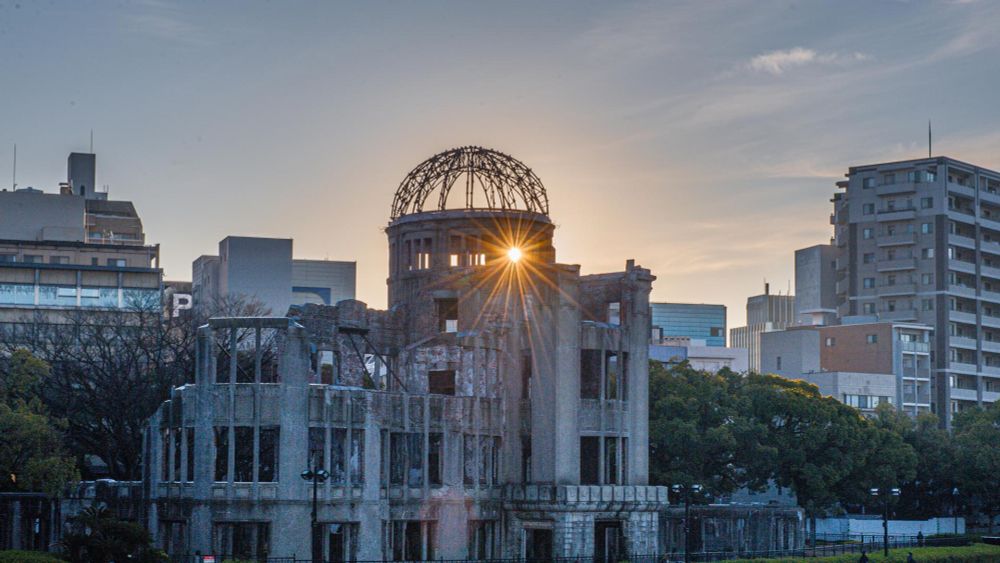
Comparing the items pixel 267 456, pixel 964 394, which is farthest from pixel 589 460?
pixel 964 394

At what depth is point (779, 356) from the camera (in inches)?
6097

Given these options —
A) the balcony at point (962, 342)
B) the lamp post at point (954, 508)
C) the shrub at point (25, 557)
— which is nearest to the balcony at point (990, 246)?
the balcony at point (962, 342)

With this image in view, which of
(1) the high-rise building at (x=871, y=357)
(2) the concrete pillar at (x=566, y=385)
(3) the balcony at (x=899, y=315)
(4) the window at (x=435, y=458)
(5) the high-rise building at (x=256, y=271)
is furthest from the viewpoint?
(3) the balcony at (x=899, y=315)

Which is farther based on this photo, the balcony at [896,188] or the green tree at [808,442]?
the balcony at [896,188]

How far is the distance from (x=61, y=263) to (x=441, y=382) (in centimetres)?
6213

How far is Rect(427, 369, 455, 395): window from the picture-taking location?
83500 mm

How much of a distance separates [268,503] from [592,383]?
23069mm

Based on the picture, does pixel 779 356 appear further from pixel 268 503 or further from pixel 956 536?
pixel 268 503

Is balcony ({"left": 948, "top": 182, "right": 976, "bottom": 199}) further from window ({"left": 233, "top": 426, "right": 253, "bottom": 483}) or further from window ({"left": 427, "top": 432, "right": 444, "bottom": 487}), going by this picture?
window ({"left": 233, "top": 426, "right": 253, "bottom": 483})

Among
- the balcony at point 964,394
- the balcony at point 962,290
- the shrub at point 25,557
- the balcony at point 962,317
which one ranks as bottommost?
the shrub at point 25,557

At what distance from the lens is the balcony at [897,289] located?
6284 inches

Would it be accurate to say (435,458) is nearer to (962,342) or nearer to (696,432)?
(696,432)

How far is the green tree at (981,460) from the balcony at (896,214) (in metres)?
29.9

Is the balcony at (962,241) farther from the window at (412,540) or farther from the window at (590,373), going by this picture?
the window at (412,540)
